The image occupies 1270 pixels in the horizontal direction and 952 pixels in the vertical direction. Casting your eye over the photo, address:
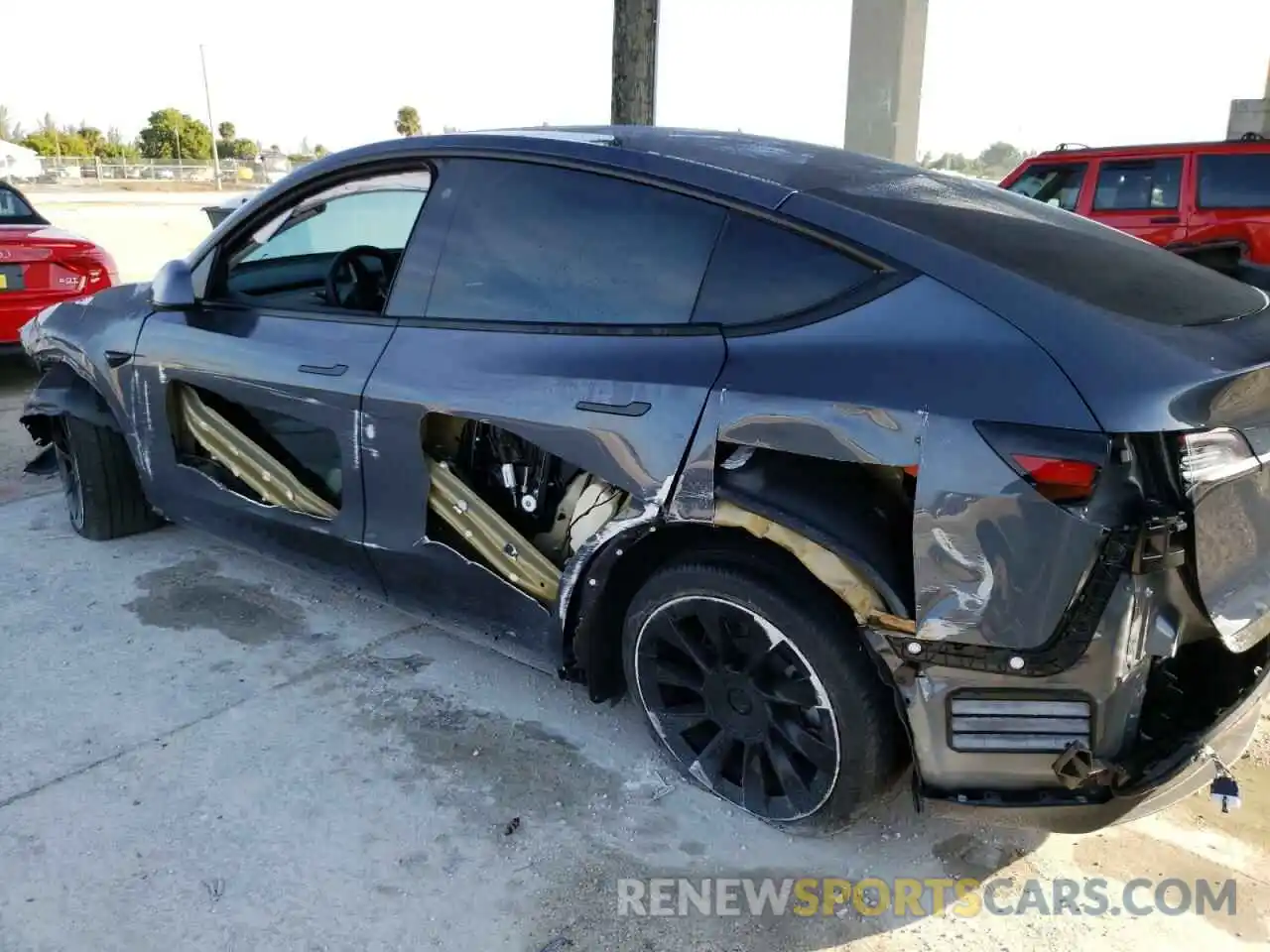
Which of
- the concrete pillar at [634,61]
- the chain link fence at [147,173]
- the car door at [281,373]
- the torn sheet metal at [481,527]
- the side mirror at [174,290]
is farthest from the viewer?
the chain link fence at [147,173]

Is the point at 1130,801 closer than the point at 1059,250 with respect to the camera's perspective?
Yes

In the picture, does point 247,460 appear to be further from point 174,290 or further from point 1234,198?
point 1234,198

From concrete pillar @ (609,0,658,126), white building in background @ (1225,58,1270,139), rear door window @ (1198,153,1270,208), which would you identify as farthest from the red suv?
white building in background @ (1225,58,1270,139)

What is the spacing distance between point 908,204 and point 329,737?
2.19 metres

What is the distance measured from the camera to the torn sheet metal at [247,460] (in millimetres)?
3391

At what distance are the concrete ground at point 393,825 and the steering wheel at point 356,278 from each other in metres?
1.19

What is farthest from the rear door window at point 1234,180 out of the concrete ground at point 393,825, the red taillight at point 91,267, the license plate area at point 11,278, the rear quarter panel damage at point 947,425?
the license plate area at point 11,278

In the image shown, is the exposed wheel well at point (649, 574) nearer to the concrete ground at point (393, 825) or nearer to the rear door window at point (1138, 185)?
the concrete ground at point (393, 825)

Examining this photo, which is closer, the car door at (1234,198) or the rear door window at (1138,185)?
the car door at (1234,198)

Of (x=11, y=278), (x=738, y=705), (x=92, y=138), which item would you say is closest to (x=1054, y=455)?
(x=738, y=705)

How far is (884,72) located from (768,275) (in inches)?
676

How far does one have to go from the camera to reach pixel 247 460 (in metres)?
3.57

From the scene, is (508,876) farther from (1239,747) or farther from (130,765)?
(1239,747)

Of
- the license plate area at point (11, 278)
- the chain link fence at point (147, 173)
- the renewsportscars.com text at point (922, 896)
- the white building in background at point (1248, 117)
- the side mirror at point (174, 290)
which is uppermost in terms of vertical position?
the white building in background at point (1248, 117)
